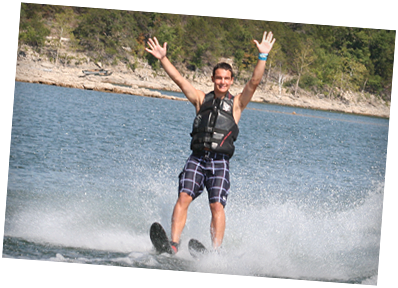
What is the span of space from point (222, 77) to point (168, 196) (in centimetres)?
291

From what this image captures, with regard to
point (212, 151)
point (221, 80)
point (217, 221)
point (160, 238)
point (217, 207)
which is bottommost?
point (160, 238)

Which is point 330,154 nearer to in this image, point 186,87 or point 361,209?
point 361,209

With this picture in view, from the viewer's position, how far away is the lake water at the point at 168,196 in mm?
5457

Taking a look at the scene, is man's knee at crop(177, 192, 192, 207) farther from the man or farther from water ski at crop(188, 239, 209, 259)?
water ski at crop(188, 239, 209, 259)

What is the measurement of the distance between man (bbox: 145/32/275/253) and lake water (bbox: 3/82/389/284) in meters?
0.50

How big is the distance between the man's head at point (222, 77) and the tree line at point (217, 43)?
17.9 m

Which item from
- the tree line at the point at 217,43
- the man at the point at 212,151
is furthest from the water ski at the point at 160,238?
the tree line at the point at 217,43

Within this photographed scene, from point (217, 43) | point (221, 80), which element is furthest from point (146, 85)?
point (221, 80)

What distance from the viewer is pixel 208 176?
4.73 m

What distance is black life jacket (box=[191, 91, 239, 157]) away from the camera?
4.65 meters

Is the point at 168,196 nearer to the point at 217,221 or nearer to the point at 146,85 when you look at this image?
the point at 217,221

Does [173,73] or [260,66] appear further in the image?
[173,73]

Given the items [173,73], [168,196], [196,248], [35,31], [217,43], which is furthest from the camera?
[217,43]

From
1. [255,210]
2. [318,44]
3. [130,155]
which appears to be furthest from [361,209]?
[318,44]
